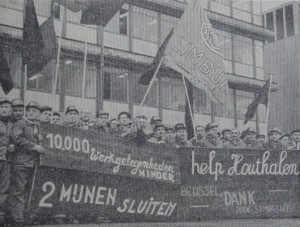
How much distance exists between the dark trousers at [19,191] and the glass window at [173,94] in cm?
1581

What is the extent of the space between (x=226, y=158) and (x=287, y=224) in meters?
1.66

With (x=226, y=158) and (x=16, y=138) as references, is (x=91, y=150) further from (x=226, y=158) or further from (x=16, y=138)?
(x=226, y=158)

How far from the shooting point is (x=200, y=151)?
9.20m

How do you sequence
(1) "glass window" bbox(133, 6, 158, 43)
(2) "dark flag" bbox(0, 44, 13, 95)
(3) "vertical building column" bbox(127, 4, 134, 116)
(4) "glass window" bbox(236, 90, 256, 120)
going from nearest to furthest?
(2) "dark flag" bbox(0, 44, 13, 95), (3) "vertical building column" bbox(127, 4, 134, 116), (1) "glass window" bbox(133, 6, 158, 43), (4) "glass window" bbox(236, 90, 256, 120)

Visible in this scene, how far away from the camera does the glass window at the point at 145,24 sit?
2269cm

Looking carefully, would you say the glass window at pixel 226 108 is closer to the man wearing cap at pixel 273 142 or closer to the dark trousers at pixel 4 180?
the man wearing cap at pixel 273 142

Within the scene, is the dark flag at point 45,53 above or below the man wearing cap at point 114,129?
above

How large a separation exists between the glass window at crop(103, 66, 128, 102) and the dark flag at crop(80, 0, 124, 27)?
32.6ft

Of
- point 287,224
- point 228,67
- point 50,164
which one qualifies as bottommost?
point 287,224

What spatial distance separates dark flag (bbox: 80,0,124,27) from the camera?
34.3 feet

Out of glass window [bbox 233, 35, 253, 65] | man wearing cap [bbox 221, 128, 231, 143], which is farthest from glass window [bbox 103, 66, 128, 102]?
man wearing cap [bbox 221, 128, 231, 143]

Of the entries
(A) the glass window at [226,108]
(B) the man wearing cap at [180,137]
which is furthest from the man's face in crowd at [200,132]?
(A) the glass window at [226,108]

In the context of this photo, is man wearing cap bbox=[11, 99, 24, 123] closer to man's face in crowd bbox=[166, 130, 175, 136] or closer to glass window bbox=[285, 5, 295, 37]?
man's face in crowd bbox=[166, 130, 175, 136]

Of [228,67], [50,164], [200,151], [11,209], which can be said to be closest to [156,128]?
[200,151]
